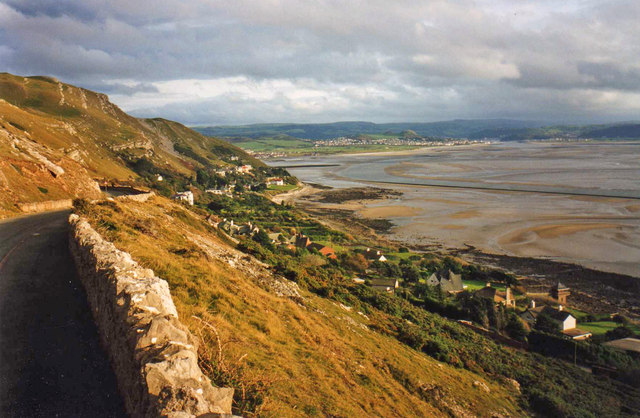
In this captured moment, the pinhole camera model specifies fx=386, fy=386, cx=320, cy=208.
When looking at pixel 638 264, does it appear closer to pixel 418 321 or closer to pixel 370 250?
pixel 370 250

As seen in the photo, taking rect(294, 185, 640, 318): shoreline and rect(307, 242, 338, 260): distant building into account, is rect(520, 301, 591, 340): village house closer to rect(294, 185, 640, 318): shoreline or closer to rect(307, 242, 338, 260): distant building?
rect(294, 185, 640, 318): shoreline

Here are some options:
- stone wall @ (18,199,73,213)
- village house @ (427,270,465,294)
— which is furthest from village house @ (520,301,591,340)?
stone wall @ (18,199,73,213)

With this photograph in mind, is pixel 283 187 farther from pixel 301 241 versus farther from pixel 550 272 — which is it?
pixel 550 272

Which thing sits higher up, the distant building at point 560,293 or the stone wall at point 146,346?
the stone wall at point 146,346

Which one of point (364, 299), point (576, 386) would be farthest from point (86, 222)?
point (576, 386)

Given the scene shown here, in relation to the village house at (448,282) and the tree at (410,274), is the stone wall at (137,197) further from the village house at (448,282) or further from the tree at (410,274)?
the village house at (448,282)

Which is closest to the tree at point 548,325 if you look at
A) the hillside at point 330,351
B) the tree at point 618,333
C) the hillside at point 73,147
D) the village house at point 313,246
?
the tree at point 618,333

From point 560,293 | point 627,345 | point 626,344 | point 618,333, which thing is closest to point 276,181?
point 560,293
